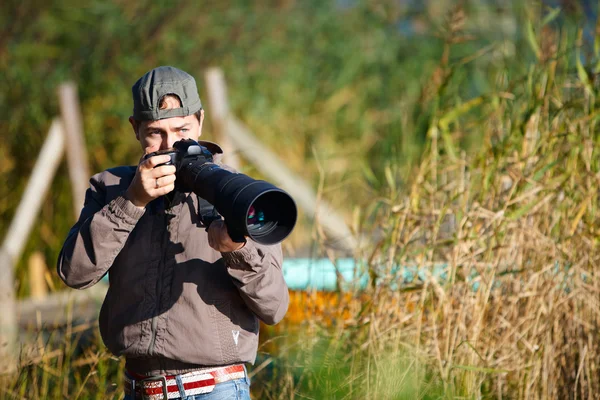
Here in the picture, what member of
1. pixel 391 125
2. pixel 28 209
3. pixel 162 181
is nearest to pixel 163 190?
pixel 162 181


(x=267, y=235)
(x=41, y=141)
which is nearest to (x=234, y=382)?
(x=267, y=235)

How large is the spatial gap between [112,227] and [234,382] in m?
0.47

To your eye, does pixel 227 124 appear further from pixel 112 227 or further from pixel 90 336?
pixel 112 227

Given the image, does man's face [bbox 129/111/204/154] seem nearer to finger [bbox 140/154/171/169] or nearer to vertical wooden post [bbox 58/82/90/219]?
finger [bbox 140/154/171/169]

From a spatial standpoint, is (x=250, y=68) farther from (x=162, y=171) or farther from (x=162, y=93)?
(x=162, y=171)

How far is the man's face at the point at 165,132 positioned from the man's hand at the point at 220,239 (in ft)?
0.86

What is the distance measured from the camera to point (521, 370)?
2.73 meters

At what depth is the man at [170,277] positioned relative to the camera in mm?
1925

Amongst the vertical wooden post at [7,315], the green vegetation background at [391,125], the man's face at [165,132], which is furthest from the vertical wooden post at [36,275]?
the man's face at [165,132]

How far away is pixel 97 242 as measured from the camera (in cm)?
192

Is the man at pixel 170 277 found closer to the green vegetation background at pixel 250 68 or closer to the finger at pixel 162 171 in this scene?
the finger at pixel 162 171

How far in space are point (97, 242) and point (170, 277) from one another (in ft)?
0.65

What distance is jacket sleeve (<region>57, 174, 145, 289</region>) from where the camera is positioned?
1.91 metres

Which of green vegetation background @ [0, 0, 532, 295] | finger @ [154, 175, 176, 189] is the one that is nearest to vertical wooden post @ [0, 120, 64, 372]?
green vegetation background @ [0, 0, 532, 295]
